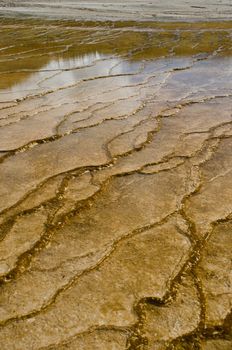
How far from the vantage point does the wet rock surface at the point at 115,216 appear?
153 cm

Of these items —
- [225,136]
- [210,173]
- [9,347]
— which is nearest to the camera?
[9,347]

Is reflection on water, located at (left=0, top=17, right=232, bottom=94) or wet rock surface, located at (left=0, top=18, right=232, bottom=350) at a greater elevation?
reflection on water, located at (left=0, top=17, right=232, bottom=94)

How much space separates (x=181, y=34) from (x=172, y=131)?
270 inches

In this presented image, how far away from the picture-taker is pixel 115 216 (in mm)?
2213

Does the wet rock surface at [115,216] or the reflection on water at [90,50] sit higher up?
the reflection on water at [90,50]

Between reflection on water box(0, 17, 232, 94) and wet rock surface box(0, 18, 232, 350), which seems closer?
wet rock surface box(0, 18, 232, 350)

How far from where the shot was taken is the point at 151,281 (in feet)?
5.71

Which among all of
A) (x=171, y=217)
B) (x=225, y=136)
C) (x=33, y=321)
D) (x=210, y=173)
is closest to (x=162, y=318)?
(x=33, y=321)

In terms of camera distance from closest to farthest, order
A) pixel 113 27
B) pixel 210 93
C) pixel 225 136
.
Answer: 1. pixel 225 136
2. pixel 210 93
3. pixel 113 27

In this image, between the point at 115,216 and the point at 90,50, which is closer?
the point at 115,216

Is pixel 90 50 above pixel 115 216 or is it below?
above

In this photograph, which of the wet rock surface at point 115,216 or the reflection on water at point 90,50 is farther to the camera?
the reflection on water at point 90,50

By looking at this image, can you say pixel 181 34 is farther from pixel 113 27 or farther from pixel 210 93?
pixel 210 93

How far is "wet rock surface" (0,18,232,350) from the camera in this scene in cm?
153
